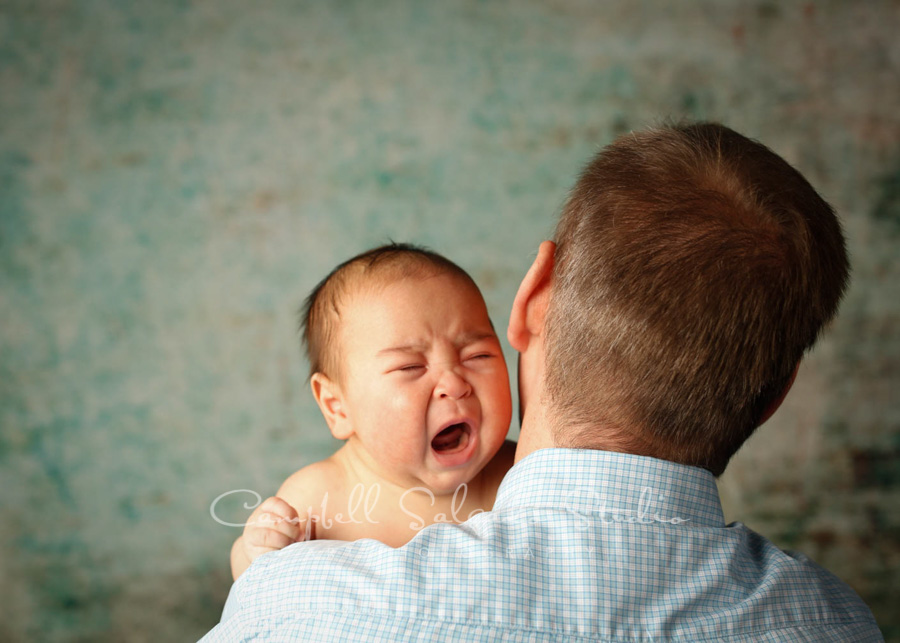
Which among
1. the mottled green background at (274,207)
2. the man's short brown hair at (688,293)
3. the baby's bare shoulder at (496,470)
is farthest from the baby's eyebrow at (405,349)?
the mottled green background at (274,207)

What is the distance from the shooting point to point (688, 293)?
916 millimetres

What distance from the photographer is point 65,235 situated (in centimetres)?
234

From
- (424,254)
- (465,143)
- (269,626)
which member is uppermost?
(465,143)

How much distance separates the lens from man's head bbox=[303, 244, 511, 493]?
134 centimetres

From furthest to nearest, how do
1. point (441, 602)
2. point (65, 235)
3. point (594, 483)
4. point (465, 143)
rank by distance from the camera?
1. point (465, 143)
2. point (65, 235)
3. point (594, 483)
4. point (441, 602)

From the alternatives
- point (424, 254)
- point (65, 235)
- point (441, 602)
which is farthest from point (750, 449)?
point (65, 235)

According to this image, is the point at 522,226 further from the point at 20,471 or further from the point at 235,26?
the point at 20,471

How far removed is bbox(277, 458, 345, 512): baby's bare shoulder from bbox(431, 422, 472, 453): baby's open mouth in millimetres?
244

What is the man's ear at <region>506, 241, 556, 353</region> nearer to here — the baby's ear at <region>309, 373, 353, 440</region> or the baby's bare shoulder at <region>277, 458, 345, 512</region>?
the baby's ear at <region>309, 373, 353, 440</region>

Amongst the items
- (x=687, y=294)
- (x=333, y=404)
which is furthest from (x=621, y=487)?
(x=333, y=404)

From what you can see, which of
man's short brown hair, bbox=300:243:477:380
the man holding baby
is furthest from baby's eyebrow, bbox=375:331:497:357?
the man holding baby

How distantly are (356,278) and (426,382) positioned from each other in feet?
0.80

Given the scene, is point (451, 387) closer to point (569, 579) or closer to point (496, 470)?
point (496, 470)

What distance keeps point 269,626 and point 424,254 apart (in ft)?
2.50
